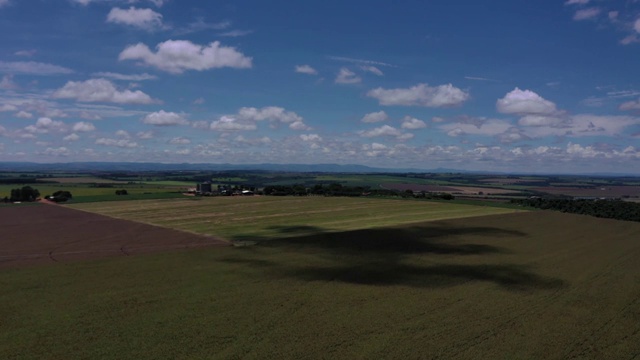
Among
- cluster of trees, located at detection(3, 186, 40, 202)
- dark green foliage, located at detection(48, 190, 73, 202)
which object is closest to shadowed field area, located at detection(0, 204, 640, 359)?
dark green foliage, located at detection(48, 190, 73, 202)

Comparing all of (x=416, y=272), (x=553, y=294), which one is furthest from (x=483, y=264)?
(x=553, y=294)

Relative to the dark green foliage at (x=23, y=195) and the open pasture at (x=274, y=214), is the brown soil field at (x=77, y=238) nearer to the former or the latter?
the open pasture at (x=274, y=214)

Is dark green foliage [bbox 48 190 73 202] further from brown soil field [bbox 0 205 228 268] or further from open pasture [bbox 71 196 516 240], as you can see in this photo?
brown soil field [bbox 0 205 228 268]

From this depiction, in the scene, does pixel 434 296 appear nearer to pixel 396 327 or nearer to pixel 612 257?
pixel 396 327

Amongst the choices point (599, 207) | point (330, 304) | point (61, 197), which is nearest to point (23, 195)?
point (61, 197)

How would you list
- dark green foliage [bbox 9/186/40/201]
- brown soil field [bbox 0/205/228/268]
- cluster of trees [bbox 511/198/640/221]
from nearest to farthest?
brown soil field [bbox 0/205/228/268], cluster of trees [bbox 511/198/640/221], dark green foliage [bbox 9/186/40/201]

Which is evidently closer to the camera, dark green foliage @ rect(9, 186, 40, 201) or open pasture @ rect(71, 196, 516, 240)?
open pasture @ rect(71, 196, 516, 240)
